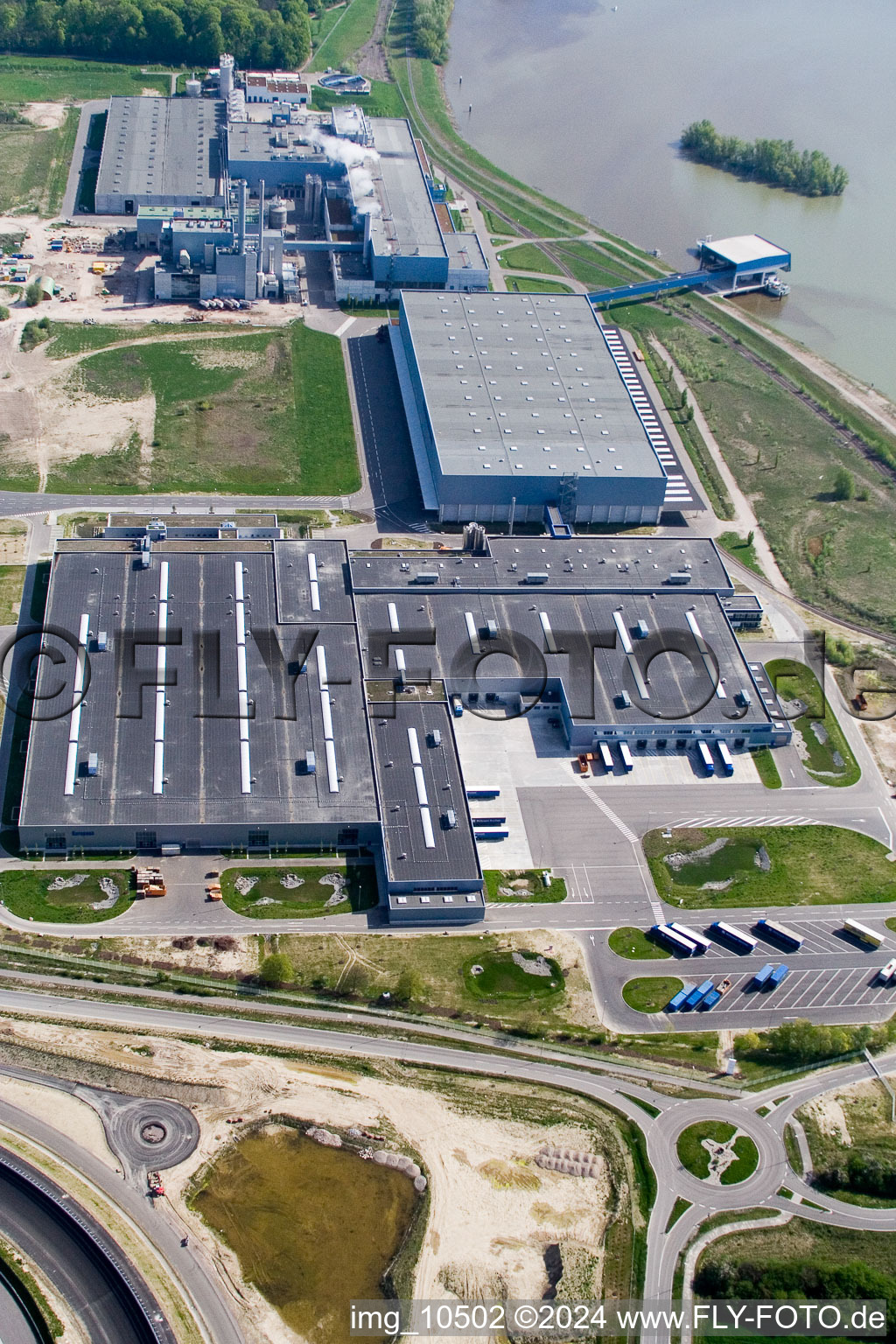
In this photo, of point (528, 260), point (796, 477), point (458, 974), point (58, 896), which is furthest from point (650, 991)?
point (528, 260)

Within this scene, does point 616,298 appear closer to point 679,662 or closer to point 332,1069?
point 679,662

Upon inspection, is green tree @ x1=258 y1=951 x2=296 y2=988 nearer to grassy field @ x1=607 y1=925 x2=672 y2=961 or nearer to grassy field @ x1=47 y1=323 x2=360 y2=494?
grassy field @ x1=607 y1=925 x2=672 y2=961

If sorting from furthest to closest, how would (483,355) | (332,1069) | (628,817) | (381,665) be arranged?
1. (483,355)
2. (381,665)
3. (628,817)
4. (332,1069)

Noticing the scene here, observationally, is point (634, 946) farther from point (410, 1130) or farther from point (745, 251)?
point (745, 251)

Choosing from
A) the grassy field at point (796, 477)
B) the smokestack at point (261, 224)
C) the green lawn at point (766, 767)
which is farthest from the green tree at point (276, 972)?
the smokestack at point (261, 224)

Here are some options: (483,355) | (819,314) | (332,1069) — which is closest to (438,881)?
(332,1069)

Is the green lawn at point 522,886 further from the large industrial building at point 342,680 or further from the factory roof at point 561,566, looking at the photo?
the factory roof at point 561,566
